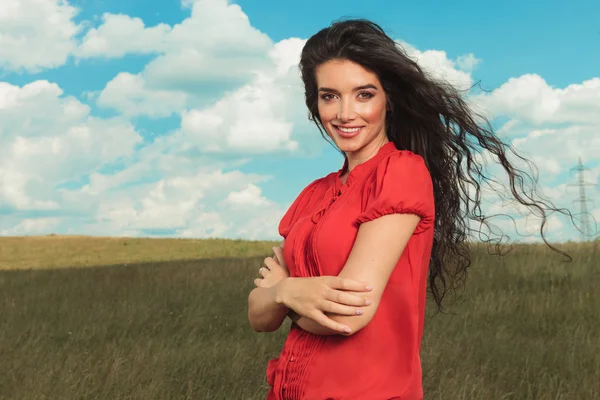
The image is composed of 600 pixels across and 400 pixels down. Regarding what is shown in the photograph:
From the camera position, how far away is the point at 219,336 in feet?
24.0

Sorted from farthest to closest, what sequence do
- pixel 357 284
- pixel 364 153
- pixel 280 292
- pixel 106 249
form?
pixel 106 249 < pixel 364 153 < pixel 280 292 < pixel 357 284

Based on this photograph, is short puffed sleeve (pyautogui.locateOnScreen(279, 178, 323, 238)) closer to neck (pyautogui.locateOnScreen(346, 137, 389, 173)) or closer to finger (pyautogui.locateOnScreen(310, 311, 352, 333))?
neck (pyautogui.locateOnScreen(346, 137, 389, 173))

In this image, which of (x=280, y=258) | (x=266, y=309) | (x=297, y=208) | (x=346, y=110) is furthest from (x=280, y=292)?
(x=346, y=110)

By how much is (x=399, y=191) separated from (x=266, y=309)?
0.72 metres

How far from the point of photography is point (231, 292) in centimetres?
952

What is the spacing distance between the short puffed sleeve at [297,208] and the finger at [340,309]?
60cm

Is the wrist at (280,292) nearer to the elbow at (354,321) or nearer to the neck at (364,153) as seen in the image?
the elbow at (354,321)

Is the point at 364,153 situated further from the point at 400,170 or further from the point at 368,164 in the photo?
the point at 400,170

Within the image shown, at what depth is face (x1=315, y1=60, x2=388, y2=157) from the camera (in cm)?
262

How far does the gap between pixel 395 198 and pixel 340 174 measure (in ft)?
1.85

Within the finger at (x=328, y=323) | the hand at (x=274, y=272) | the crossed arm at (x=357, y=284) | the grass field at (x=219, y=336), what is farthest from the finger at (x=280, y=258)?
the grass field at (x=219, y=336)

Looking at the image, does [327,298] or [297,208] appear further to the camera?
[297,208]

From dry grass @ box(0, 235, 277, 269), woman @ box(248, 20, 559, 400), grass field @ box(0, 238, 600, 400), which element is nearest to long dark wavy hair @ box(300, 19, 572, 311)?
woman @ box(248, 20, 559, 400)

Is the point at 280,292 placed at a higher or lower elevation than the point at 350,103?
lower
